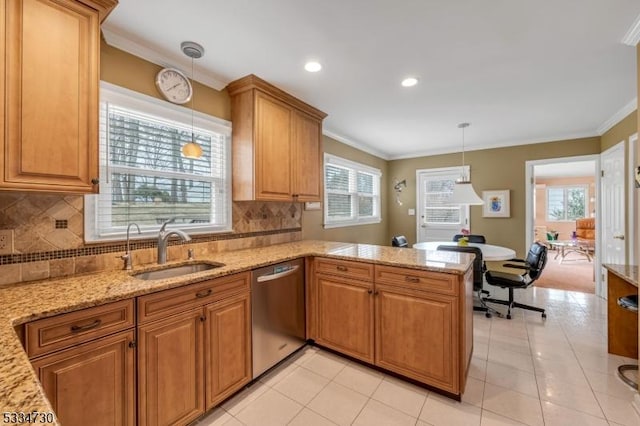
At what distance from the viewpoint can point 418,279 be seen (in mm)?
1962

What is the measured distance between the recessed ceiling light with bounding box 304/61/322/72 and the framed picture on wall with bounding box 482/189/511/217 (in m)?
4.01

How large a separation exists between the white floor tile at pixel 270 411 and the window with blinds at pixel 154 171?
1395 millimetres

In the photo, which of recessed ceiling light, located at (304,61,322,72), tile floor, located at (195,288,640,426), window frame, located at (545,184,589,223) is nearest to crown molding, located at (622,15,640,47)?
recessed ceiling light, located at (304,61,322,72)

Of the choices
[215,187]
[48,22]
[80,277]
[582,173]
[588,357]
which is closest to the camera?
[48,22]

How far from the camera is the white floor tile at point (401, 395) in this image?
1830 mm

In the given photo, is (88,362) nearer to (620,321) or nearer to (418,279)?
(418,279)

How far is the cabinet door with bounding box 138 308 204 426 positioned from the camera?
56.7 inches

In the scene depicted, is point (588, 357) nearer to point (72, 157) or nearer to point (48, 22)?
point (72, 157)

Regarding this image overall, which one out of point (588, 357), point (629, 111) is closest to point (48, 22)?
point (588, 357)

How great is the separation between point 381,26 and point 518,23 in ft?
2.84

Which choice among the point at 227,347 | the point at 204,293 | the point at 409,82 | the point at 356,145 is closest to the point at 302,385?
the point at 227,347

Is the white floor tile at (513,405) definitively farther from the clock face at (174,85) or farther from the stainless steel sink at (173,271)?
the clock face at (174,85)

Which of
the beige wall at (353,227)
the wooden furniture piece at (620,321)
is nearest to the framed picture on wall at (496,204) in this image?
the beige wall at (353,227)

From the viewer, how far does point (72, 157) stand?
1.46 metres
